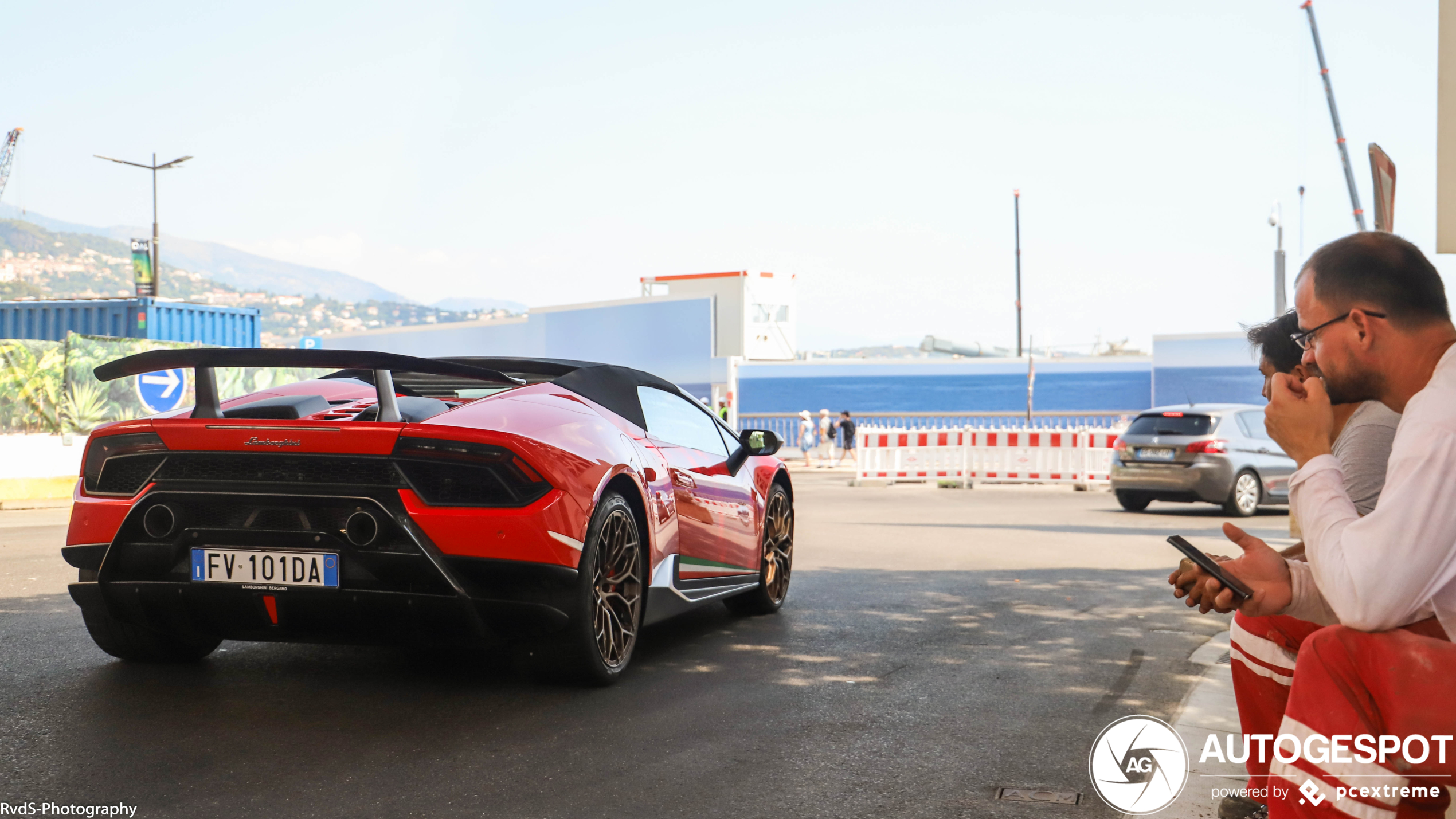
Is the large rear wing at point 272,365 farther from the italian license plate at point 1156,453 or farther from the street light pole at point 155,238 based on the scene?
the street light pole at point 155,238

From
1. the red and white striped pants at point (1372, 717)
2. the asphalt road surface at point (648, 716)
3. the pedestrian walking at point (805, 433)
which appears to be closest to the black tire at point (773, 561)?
the asphalt road surface at point (648, 716)

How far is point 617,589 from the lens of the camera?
526 cm

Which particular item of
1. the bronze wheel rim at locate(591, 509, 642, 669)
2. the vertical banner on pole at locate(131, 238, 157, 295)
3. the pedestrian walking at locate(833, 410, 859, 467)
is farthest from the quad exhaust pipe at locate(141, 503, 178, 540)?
the vertical banner on pole at locate(131, 238, 157, 295)

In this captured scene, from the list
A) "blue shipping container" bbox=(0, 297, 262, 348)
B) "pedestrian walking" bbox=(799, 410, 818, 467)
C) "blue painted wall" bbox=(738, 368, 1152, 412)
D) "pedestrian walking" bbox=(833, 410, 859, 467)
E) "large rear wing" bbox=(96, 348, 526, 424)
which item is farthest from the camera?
"blue painted wall" bbox=(738, 368, 1152, 412)

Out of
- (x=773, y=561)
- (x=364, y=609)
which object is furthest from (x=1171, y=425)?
(x=364, y=609)

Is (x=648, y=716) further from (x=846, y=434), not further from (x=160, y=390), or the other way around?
(x=846, y=434)

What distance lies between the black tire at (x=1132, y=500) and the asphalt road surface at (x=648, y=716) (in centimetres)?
910

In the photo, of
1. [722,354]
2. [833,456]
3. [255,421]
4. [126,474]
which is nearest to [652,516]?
[255,421]

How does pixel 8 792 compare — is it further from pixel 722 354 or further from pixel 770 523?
pixel 722 354

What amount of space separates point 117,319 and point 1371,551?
118ft

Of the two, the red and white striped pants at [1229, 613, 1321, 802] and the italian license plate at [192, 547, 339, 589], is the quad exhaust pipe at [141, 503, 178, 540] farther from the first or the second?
the red and white striped pants at [1229, 613, 1321, 802]

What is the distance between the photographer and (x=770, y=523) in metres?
7.50

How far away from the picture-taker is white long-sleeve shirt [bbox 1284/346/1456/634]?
2.23 metres

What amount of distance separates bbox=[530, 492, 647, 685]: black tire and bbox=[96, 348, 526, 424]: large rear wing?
737 mm
